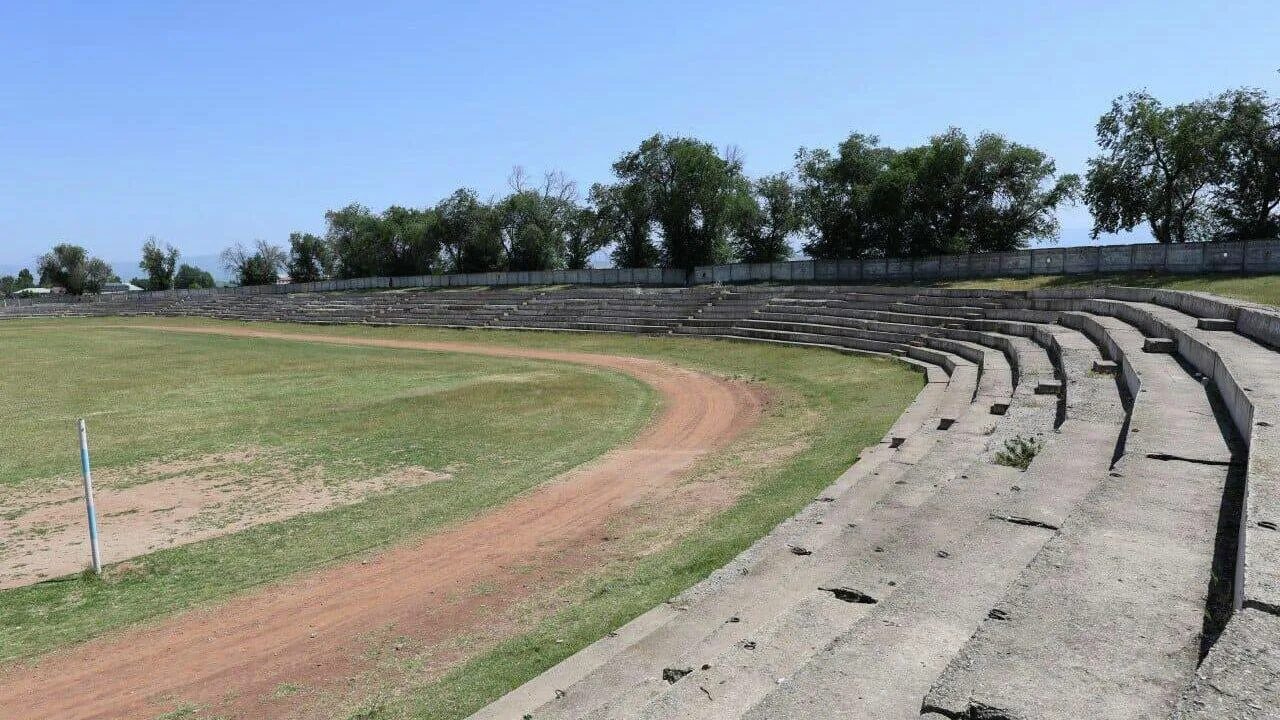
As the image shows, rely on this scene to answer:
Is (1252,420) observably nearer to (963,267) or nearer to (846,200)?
(963,267)

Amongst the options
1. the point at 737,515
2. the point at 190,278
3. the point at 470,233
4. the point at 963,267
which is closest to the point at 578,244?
the point at 470,233

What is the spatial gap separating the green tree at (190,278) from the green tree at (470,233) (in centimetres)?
7347

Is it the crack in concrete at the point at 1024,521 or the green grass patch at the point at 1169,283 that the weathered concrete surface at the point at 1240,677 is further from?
the green grass patch at the point at 1169,283

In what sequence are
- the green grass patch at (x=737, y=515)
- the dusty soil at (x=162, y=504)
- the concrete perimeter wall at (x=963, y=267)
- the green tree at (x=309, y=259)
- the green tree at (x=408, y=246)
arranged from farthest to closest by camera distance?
the green tree at (x=309, y=259), the green tree at (x=408, y=246), the concrete perimeter wall at (x=963, y=267), the dusty soil at (x=162, y=504), the green grass patch at (x=737, y=515)

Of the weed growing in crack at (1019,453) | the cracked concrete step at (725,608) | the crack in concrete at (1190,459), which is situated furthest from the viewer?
the weed growing in crack at (1019,453)

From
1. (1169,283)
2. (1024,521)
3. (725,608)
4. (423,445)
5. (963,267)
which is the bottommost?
(423,445)

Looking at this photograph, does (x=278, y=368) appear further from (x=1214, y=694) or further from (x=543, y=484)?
(x=1214, y=694)

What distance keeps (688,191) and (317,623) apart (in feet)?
181

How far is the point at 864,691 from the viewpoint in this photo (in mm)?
4125

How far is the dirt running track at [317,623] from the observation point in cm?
687

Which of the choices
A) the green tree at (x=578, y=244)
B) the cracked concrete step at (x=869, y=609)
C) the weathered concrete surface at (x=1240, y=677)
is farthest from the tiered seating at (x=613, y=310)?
the weathered concrete surface at (x=1240, y=677)

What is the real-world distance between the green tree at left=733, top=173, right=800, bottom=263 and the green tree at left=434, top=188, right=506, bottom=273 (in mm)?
26274

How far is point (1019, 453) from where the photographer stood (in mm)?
9789

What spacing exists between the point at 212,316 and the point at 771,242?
1944 inches
